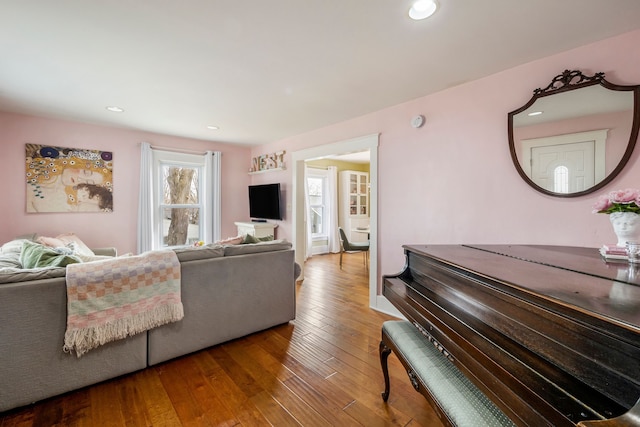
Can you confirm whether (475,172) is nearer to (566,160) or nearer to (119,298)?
(566,160)

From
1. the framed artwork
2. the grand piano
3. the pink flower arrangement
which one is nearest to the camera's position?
the grand piano

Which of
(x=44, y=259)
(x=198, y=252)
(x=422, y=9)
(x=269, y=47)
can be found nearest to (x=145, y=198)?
(x=44, y=259)

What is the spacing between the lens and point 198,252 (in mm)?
2264

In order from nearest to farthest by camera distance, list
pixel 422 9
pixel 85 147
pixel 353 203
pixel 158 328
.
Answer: pixel 422 9 → pixel 158 328 → pixel 85 147 → pixel 353 203

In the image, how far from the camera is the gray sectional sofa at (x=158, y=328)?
1.59m

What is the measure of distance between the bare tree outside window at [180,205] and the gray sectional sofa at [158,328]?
9.17 ft

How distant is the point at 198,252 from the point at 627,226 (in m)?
2.64

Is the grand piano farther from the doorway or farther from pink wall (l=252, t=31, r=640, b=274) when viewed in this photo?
the doorway

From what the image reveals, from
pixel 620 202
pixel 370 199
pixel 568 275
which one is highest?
pixel 370 199

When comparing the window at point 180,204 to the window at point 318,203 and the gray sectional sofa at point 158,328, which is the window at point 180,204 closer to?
the window at point 318,203

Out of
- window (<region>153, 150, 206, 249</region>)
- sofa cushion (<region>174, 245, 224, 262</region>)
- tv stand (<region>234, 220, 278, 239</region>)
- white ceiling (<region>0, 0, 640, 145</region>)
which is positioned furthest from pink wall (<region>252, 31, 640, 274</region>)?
window (<region>153, 150, 206, 249</region>)

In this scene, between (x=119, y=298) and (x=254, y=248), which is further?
(x=254, y=248)

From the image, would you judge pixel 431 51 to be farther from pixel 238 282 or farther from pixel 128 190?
pixel 128 190

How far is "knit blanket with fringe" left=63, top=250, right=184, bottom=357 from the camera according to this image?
1720 mm
